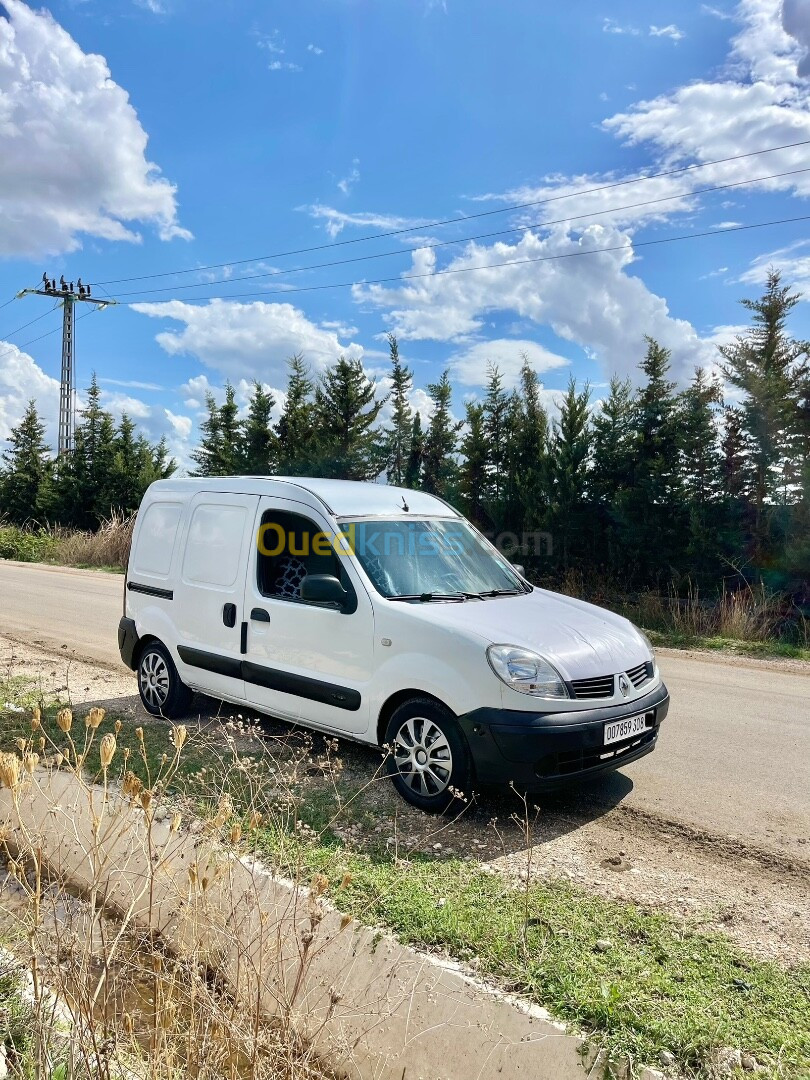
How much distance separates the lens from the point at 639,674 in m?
4.71

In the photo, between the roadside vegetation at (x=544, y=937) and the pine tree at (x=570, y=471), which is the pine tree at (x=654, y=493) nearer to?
the pine tree at (x=570, y=471)

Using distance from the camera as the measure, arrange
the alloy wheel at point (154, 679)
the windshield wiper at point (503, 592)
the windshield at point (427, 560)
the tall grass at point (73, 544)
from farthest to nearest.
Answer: the tall grass at point (73, 544) < the alloy wheel at point (154, 679) < the windshield wiper at point (503, 592) < the windshield at point (427, 560)

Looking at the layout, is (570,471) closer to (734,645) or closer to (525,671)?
(734,645)

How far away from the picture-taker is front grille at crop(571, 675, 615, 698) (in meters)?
4.28

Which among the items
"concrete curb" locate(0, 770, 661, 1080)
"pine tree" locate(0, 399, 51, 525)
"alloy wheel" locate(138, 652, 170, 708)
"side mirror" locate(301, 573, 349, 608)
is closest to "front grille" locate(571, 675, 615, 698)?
"side mirror" locate(301, 573, 349, 608)

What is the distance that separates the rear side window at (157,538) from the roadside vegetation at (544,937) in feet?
7.80

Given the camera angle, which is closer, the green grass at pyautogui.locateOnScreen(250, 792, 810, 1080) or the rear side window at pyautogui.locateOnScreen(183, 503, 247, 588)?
the green grass at pyautogui.locateOnScreen(250, 792, 810, 1080)

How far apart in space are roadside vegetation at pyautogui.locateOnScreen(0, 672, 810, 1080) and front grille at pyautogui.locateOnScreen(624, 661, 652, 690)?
3.35ft

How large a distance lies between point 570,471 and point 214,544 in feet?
31.5

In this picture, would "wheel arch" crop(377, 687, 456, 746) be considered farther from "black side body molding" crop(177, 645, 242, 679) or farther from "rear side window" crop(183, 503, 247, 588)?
"rear side window" crop(183, 503, 247, 588)

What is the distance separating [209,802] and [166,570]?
2539mm

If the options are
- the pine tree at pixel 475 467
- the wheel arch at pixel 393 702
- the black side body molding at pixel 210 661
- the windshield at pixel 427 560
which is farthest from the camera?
the pine tree at pixel 475 467

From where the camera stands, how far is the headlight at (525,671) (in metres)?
4.16

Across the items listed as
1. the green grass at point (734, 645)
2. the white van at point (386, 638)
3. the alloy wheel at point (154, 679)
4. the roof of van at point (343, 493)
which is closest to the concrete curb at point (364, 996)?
the white van at point (386, 638)
